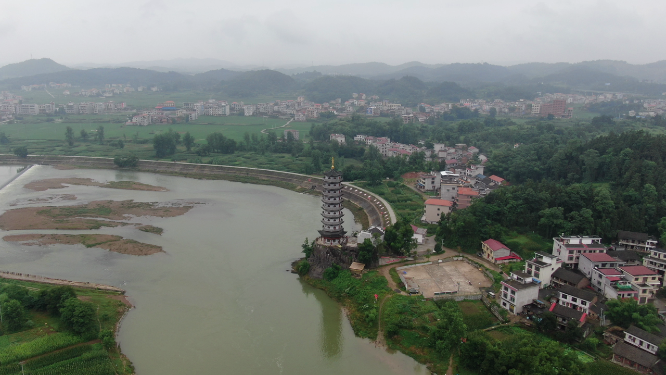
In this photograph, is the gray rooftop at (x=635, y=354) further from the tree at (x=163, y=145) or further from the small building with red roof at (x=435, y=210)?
the tree at (x=163, y=145)

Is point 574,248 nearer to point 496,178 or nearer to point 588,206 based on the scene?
point 588,206

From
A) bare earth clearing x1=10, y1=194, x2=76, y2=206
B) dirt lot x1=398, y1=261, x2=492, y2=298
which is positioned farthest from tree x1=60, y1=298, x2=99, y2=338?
bare earth clearing x1=10, y1=194, x2=76, y2=206

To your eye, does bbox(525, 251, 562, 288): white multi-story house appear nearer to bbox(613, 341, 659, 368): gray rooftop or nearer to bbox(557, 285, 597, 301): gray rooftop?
bbox(557, 285, 597, 301): gray rooftop

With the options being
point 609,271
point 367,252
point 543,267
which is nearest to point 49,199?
point 367,252

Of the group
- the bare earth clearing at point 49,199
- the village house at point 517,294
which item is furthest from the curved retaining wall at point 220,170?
the village house at point 517,294

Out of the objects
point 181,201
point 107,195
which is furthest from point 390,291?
point 107,195
